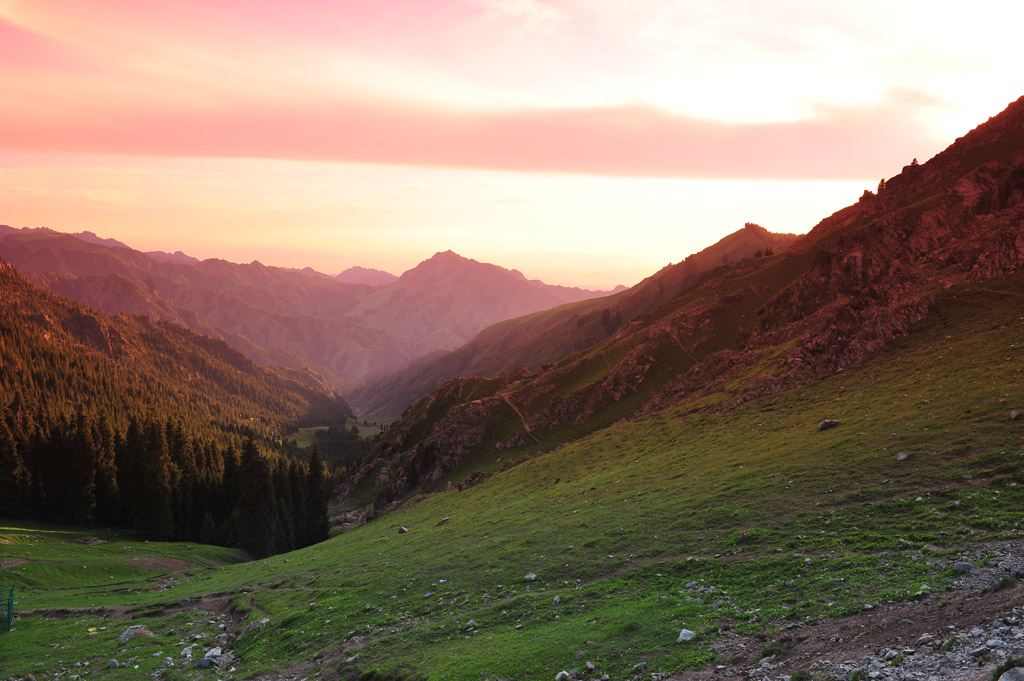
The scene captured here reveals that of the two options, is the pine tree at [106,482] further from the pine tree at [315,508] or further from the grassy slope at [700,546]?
the grassy slope at [700,546]

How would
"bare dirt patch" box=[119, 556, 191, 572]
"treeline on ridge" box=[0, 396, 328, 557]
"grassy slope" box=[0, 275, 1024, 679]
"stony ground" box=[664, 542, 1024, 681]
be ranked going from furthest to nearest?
"treeline on ridge" box=[0, 396, 328, 557]
"bare dirt patch" box=[119, 556, 191, 572]
"grassy slope" box=[0, 275, 1024, 679]
"stony ground" box=[664, 542, 1024, 681]

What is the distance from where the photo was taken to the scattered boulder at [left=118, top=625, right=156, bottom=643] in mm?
35594

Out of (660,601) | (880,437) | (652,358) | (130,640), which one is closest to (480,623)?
(660,601)

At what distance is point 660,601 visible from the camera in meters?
24.7

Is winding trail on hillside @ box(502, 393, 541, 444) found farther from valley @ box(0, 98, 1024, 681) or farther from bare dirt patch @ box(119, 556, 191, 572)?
bare dirt patch @ box(119, 556, 191, 572)

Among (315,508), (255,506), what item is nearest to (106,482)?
(255,506)

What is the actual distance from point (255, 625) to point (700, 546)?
1093 inches

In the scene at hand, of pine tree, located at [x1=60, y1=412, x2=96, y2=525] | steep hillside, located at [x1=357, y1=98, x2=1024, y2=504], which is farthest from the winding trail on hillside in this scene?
pine tree, located at [x1=60, y1=412, x2=96, y2=525]

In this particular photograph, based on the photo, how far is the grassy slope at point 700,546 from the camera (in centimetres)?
2250

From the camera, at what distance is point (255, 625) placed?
34.9 m

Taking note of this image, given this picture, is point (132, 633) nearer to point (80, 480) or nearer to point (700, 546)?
point (700, 546)

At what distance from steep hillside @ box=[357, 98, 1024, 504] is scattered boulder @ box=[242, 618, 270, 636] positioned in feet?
185

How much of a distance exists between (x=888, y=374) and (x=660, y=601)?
142 ft

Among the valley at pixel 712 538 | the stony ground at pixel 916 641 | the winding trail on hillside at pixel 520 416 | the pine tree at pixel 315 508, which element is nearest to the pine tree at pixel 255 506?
the valley at pixel 712 538
